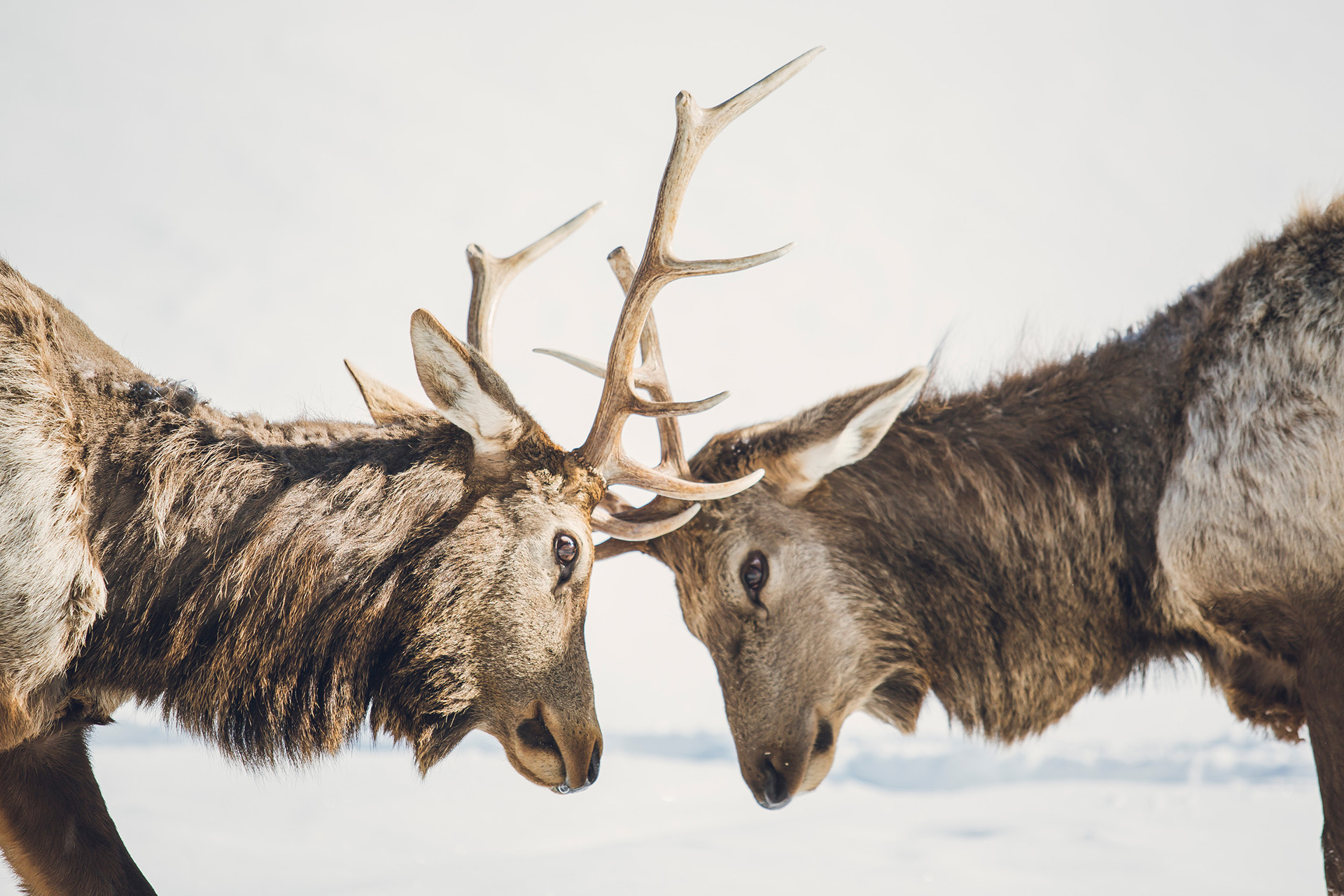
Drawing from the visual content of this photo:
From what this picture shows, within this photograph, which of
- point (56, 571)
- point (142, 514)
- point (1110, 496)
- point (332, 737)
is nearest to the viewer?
point (56, 571)

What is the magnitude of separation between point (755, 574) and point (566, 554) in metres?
0.78

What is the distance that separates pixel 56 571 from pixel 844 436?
7.07 ft

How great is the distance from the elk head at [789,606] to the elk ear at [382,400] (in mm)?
651

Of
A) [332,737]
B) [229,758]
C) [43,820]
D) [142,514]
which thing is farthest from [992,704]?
[43,820]

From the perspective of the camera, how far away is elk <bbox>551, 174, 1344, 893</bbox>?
2.85 meters

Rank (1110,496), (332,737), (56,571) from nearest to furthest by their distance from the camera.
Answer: (56,571), (332,737), (1110,496)

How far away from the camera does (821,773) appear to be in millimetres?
3541

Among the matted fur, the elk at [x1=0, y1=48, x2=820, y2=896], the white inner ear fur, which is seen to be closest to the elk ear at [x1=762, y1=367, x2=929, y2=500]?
the white inner ear fur

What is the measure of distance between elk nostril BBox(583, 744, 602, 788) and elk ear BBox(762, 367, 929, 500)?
107 cm

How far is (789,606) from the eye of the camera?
11.4ft

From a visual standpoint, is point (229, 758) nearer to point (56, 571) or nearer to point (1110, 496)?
point (56, 571)

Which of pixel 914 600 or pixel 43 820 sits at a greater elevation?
pixel 914 600

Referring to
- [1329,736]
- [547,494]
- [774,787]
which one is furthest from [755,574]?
[1329,736]

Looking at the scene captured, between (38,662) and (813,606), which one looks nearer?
(38,662)
